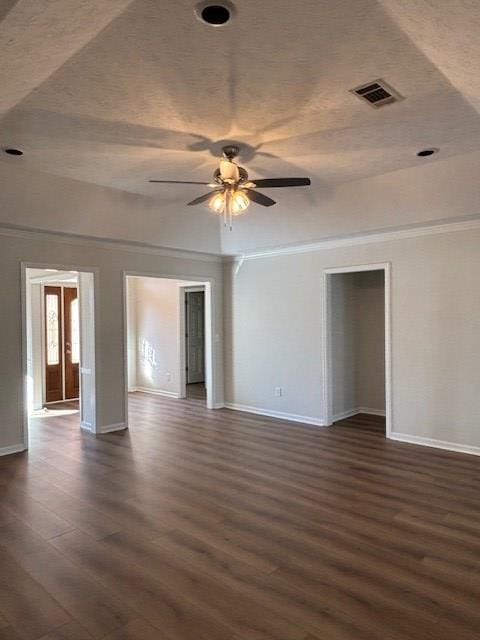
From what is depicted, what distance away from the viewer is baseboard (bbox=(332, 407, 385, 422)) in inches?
262

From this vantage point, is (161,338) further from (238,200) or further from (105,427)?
(238,200)

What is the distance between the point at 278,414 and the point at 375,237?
307 cm

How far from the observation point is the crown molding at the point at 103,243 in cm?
527

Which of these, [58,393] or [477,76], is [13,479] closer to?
[58,393]

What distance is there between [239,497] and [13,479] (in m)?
2.31

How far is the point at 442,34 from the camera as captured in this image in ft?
6.88

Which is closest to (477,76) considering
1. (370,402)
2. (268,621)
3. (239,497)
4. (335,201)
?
(335,201)

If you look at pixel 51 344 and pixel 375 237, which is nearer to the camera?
pixel 375 237

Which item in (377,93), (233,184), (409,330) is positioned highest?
(377,93)

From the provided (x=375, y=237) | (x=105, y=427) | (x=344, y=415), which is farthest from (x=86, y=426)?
(x=375, y=237)

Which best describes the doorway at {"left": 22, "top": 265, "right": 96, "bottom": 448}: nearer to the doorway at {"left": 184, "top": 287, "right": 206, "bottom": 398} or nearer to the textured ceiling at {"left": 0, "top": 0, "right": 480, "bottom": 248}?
the doorway at {"left": 184, "top": 287, "right": 206, "bottom": 398}

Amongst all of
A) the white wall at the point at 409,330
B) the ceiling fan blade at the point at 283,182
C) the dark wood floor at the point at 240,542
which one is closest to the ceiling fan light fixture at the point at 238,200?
the ceiling fan blade at the point at 283,182

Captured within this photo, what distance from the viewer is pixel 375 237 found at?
573 cm

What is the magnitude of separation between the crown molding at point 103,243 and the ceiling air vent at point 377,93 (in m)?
3.98
